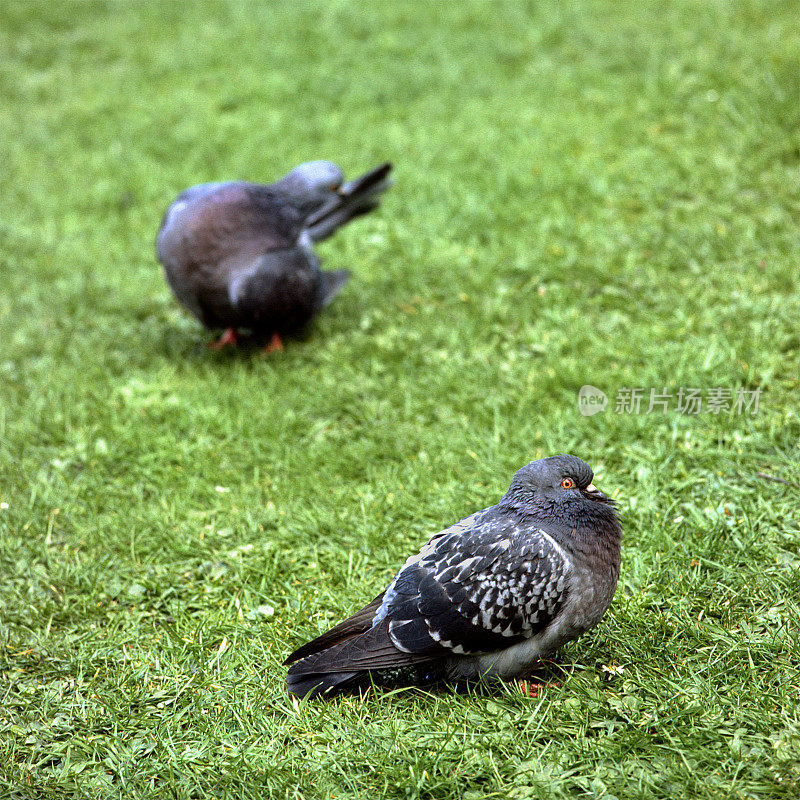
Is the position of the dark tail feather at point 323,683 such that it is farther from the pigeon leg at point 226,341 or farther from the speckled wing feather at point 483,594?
the pigeon leg at point 226,341

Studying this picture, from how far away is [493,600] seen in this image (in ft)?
8.86

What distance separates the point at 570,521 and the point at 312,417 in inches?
86.9

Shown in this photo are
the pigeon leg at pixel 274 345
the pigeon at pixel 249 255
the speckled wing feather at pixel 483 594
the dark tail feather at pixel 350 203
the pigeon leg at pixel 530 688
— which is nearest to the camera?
the speckled wing feather at pixel 483 594

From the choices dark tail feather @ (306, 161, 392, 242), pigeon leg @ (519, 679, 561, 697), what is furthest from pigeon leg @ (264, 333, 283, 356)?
pigeon leg @ (519, 679, 561, 697)

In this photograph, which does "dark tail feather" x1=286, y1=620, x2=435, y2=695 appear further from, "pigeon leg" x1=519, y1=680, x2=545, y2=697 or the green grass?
"pigeon leg" x1=519, y1=680, x2=545, y2=697

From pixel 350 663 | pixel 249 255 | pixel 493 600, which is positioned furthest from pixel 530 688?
pixel 249 255

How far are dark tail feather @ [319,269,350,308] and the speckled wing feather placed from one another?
10.1 ft

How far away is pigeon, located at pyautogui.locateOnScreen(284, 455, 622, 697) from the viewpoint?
8.89ft

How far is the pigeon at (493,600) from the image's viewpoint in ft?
8.89

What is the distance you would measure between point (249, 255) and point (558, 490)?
302cm

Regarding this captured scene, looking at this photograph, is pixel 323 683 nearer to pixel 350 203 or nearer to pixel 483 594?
pixel 483 594

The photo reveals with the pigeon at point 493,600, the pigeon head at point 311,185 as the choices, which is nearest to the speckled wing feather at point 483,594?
the pigeon at point 493,600

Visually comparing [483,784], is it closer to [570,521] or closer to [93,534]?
[570,521]

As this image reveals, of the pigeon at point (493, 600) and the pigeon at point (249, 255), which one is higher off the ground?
the pigeon at point (249, 255)
